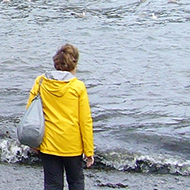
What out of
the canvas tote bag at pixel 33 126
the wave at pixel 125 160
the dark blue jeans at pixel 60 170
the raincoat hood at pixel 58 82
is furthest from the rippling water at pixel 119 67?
the raincoat hood at pixel 58 82

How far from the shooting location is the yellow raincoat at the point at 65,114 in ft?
15.4

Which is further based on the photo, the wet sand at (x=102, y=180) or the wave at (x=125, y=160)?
the wave at (x=125, y=160)

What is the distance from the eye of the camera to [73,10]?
64.5ft

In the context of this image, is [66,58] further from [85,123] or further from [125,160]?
[125,160]

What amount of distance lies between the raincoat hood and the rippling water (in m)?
2.52

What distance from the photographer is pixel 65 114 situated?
473 cm

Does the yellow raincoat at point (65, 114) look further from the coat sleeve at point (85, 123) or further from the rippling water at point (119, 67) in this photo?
the rippling water at point (119, 67)

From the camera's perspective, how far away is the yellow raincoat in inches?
184

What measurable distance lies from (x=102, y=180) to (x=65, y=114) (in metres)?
1.92

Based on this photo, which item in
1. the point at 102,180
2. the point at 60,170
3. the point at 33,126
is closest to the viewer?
the point at 33,126

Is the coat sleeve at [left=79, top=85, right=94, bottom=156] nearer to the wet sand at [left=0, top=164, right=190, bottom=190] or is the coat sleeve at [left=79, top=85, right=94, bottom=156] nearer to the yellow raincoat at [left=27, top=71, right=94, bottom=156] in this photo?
the yellow raincoat at [left=27, top=71, right=94, bottom=156]

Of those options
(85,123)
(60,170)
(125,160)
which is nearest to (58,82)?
(85,123)

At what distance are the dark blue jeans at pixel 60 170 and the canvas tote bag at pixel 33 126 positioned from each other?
25 centimetres

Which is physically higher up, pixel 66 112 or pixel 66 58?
pixel 66 58
